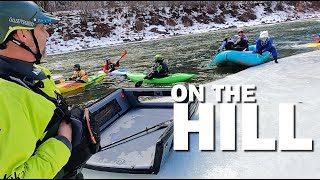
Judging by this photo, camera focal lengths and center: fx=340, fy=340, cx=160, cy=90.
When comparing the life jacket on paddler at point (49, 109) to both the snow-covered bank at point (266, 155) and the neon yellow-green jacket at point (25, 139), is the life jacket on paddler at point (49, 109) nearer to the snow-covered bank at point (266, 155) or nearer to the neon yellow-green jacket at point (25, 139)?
the neon yellow-green jacket at point (25, 139)

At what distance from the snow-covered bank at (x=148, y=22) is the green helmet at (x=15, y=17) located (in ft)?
63.9

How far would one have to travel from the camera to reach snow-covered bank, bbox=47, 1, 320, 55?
23.3 metres

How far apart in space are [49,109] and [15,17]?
1.55 feet

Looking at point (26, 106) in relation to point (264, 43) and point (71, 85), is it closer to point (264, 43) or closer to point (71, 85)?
point (71, 85)

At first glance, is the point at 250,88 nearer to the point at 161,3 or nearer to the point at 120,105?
the point at 120,105

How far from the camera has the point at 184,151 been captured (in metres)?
3.76

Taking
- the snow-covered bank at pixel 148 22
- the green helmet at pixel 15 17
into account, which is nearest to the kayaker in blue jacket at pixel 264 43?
the green helmet at pixel 15 17

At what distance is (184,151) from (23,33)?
2496 millimetres

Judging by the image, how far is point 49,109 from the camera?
5.25 ft

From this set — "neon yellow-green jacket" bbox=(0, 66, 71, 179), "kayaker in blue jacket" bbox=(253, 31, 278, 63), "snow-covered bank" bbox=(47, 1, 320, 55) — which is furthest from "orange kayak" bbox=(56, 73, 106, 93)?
"snow-covered bank" bbox=(47, 1, 320, 55)

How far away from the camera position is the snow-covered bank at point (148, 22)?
23266 millimetres

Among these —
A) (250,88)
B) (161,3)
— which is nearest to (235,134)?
(250,88)

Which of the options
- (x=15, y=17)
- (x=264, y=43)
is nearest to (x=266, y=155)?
(x=15, y=17)

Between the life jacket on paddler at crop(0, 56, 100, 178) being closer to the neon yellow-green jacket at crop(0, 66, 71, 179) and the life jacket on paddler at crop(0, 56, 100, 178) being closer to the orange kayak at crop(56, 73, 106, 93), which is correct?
the neon yellow-green jacket at crop(0, 66, 71, 179)
